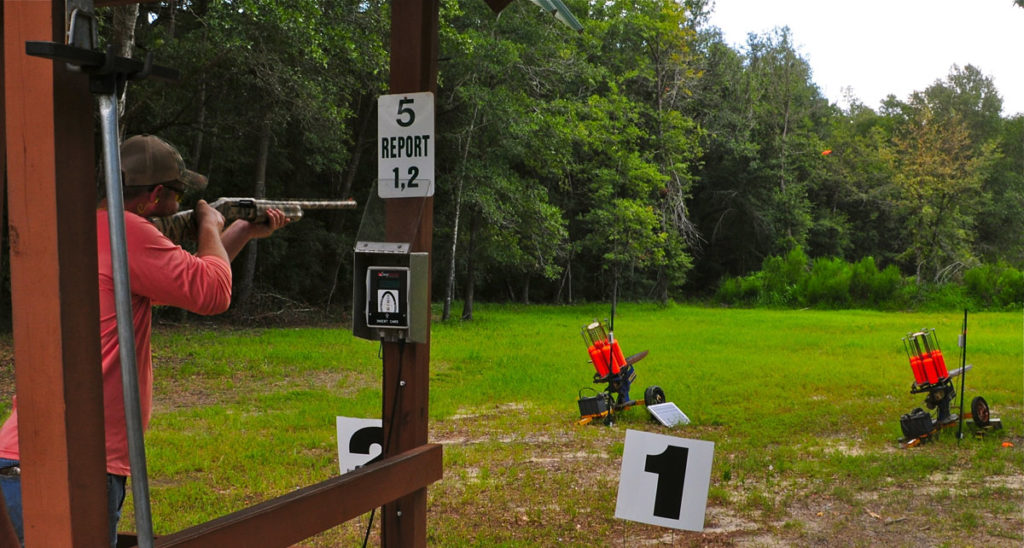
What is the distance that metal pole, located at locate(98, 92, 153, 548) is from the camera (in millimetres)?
1283

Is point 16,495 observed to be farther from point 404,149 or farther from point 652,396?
point 652,396

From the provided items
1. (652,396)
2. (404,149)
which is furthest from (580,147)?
(404,149)

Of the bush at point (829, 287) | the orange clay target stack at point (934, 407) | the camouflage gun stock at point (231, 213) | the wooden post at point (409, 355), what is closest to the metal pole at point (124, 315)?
the camouflage gun stock at point (231, 213)

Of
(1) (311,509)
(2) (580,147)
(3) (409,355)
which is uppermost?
(2) (580,147)

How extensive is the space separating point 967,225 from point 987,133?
9075 millimetres

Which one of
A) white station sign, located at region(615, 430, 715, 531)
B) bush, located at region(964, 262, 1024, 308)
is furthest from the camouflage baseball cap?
bush, located at region(964, 262, 1024, 308)

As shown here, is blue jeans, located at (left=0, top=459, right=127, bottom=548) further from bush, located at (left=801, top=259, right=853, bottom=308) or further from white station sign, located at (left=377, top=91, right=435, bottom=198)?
bush, located at (left=801, top=259, right=853, bottom=308)

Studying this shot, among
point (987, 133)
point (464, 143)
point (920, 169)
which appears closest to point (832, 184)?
point (920, 169)

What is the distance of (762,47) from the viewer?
3900 cm

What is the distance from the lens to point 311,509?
6.25ft

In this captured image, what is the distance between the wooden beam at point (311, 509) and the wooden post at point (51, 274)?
236 mm

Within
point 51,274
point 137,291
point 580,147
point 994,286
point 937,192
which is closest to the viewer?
point 51,274

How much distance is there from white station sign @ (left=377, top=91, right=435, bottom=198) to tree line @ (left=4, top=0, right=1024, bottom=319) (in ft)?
22.4

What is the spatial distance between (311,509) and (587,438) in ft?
19.5
